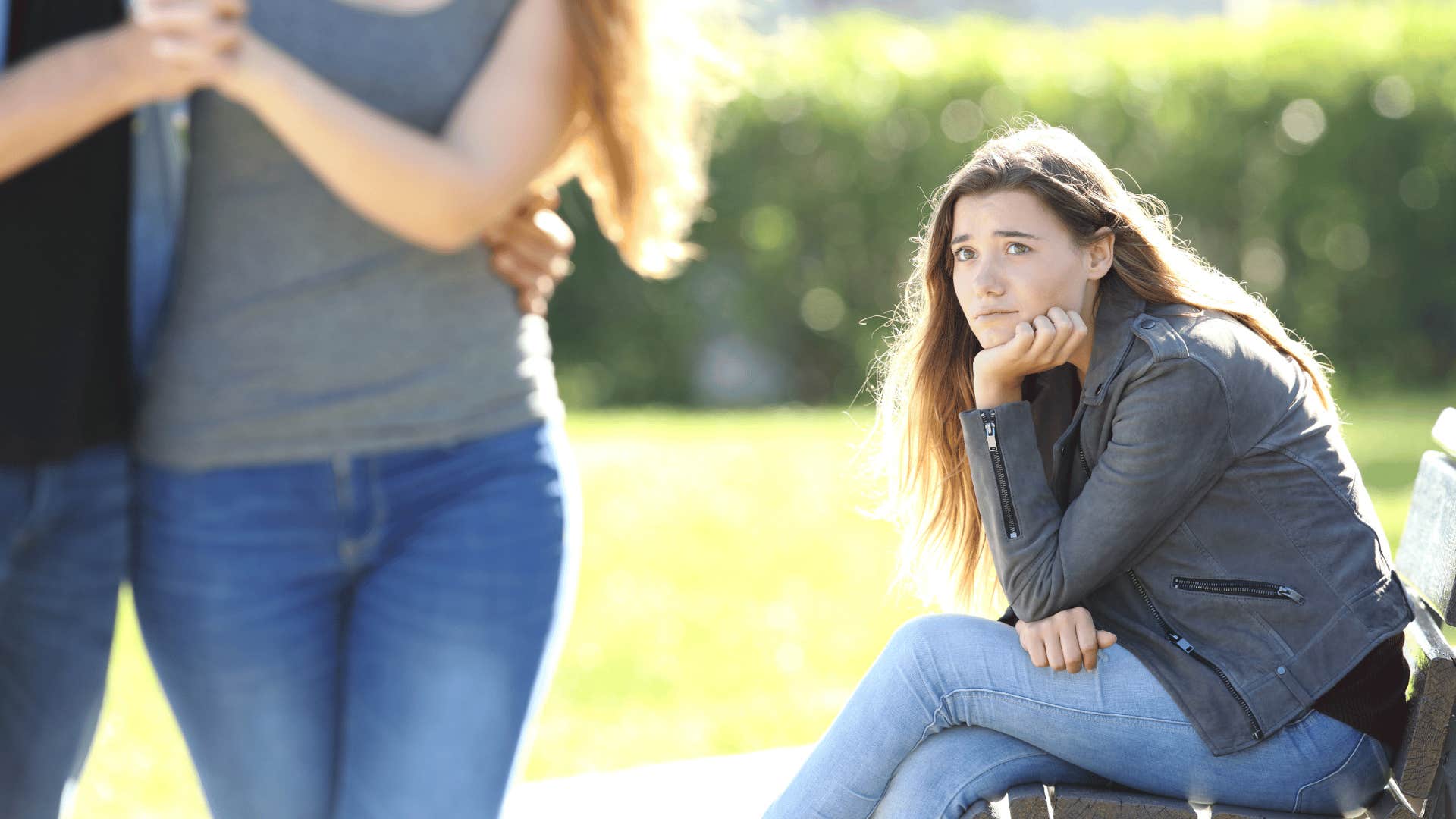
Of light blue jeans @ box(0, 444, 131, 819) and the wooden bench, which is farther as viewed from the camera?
the wooden bench

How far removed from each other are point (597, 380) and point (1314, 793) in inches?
335

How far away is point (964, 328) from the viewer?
269 cm

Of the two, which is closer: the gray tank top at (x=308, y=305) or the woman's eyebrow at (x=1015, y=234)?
the gray tank top at (x=308, y=305)

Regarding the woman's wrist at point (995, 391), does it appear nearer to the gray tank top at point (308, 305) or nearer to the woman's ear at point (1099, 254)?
the woman's ear at point (1099, 254)

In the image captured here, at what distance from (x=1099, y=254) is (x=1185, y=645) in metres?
0.64

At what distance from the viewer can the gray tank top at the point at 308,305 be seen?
183 centimetres

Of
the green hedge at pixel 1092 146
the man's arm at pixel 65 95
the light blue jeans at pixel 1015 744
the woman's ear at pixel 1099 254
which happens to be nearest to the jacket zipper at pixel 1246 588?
the light blue jeans at pixel 1015 744

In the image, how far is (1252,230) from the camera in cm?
1034

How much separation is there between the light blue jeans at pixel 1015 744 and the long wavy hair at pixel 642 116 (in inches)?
30.9

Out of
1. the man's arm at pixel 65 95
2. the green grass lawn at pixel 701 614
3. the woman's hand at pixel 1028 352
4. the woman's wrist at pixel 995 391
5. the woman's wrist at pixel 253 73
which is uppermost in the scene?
the woman's wrist at pixel 253 73

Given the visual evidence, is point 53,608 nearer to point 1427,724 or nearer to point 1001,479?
point 1001,479

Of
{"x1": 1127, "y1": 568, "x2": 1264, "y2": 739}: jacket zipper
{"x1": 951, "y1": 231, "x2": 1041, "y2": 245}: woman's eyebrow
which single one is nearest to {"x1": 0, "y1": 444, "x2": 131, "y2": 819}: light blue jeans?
{"x1": 951, "y1": 231, "x2": 1041, "y2": 245}: woman's eyebrow

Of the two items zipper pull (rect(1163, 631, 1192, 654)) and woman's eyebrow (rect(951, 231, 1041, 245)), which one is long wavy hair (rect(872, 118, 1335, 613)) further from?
zipper pull (rect(1163, 631, 1192, 654))

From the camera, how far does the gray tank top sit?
1.83 meters
